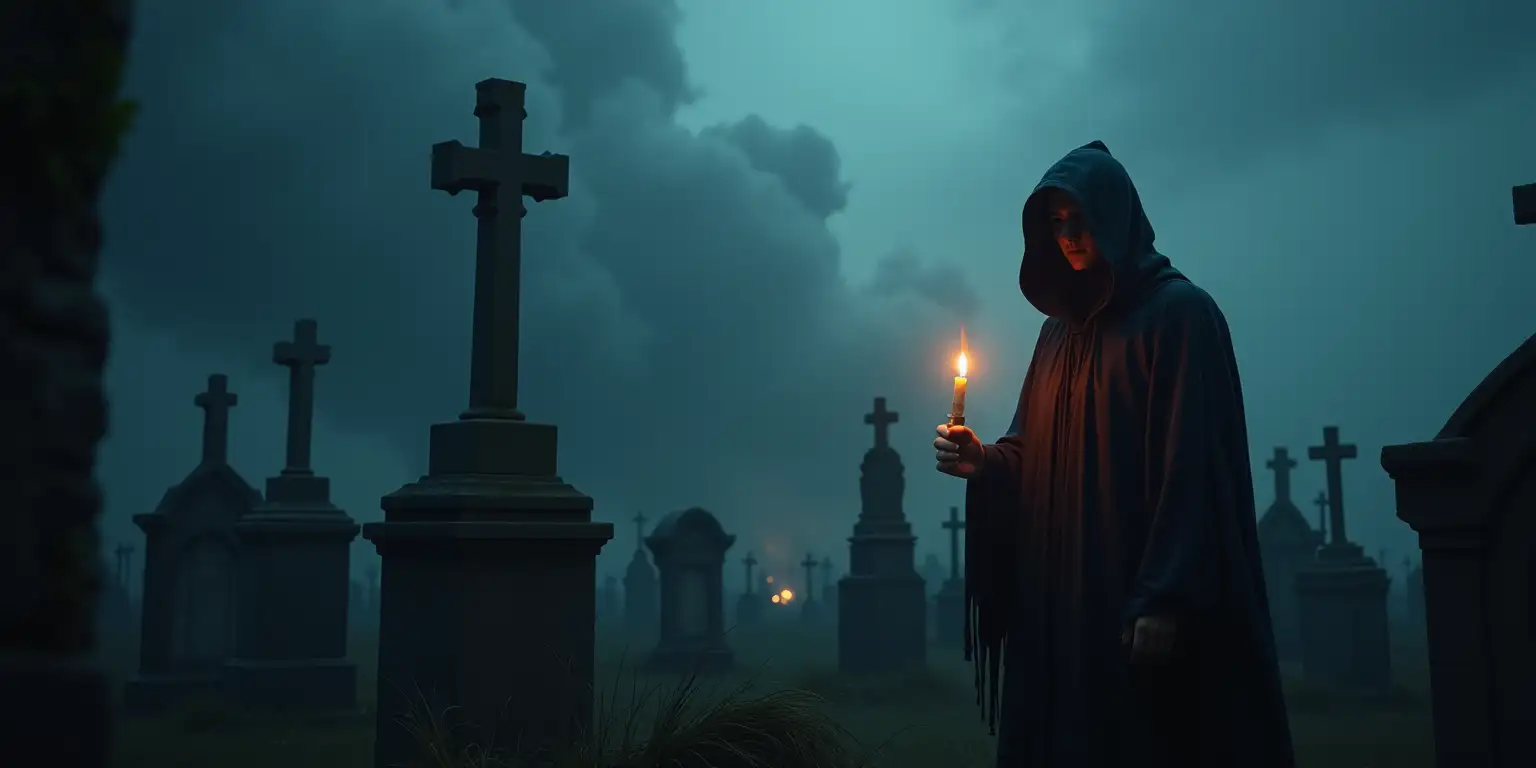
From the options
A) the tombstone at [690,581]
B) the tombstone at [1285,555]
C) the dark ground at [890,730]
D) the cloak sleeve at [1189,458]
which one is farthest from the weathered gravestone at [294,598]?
the tombstone at [1285,555]

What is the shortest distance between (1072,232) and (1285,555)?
2259 centimetres

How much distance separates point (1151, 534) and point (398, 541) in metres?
4.65

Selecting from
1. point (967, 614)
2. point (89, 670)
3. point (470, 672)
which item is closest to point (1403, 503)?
point (967, 614)

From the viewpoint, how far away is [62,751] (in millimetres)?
1521

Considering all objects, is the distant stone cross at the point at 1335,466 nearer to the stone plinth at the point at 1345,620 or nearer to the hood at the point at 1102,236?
the stone plinth at the point at 1345,620

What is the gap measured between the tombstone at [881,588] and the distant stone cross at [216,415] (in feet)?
29.2

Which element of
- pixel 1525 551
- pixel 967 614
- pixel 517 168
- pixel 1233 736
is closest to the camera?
pixel 1233 736

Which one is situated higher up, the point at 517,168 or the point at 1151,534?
the point at 517,168

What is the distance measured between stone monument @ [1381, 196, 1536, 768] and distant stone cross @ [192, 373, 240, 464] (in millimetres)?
13309

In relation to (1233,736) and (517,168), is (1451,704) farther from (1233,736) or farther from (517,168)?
(517,168)

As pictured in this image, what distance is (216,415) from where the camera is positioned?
49.9 feet

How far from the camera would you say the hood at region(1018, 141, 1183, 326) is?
3.71 meters

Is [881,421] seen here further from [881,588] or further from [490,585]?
[490,585]

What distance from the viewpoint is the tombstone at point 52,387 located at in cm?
149
